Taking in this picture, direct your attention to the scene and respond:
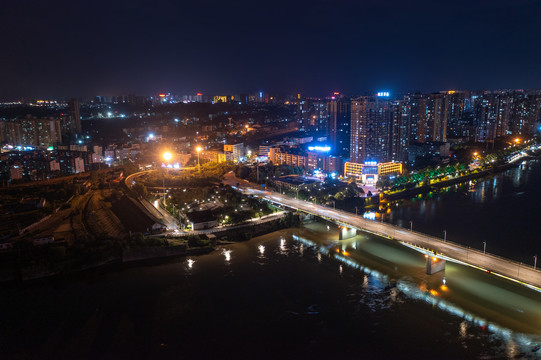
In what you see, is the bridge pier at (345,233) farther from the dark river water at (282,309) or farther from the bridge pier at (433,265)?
the bridge pier at (433,265)

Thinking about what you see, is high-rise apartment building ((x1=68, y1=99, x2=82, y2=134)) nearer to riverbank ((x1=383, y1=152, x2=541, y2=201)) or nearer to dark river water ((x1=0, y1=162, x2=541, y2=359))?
dark river water ((x1=0, y1=162, x2=541, y2=359))

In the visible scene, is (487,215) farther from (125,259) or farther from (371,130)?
(125,259)

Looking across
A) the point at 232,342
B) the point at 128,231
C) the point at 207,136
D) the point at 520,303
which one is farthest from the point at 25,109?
the point at 520,303

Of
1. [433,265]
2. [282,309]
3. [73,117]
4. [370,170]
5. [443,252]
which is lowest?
[282,309]

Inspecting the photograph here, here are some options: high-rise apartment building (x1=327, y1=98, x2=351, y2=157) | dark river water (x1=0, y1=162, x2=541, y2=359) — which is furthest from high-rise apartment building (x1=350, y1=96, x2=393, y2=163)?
dark river water (x1=0, y1=162, x2=541, y2=359)

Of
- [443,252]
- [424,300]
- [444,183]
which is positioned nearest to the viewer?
[424,300]

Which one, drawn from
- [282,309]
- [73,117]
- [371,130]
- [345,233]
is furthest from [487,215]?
Result: [73,117]

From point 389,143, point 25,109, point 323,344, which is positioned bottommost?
point 323,344

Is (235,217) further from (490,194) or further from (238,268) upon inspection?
(490,194)
